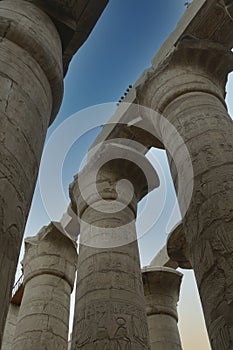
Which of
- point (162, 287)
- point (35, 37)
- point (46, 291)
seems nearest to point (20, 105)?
point (35, 37)

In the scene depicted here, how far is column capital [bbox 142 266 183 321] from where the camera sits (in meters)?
13.4

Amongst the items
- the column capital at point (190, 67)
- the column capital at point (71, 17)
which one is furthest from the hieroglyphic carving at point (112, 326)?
the column capital at point (71, 17)

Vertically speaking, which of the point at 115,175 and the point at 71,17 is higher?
the point at 115,175

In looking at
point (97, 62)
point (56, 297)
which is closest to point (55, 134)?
point (56, 297)

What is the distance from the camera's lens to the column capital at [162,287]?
13406 mm

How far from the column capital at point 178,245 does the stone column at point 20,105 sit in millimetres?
7650

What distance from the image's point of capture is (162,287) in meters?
13.7

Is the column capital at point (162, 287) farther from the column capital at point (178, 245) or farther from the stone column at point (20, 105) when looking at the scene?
the stone column at point (20, 105)

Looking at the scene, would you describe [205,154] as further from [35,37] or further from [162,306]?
[162,306]

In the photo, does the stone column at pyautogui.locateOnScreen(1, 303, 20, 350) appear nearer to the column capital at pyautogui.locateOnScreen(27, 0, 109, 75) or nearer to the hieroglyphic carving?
the hieroglyphic carving

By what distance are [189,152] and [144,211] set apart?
7.11 meters

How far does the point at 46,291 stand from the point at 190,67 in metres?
7.22

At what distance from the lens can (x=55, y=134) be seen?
12961mm

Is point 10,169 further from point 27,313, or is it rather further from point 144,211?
point 144,211
